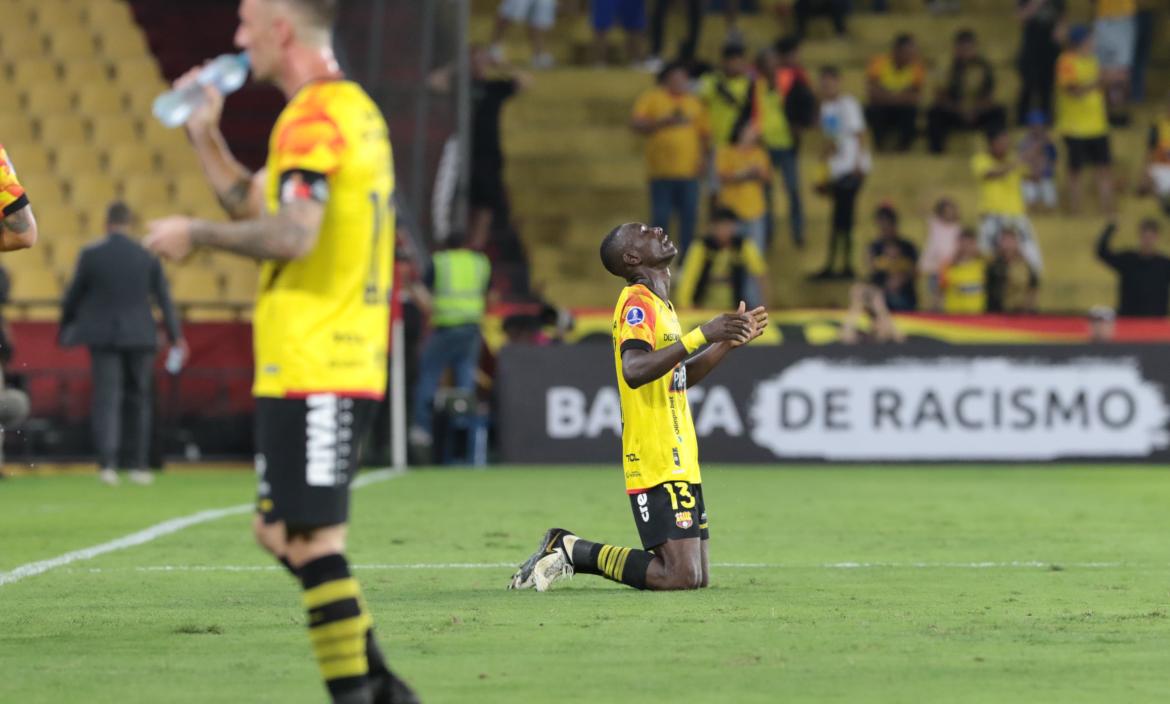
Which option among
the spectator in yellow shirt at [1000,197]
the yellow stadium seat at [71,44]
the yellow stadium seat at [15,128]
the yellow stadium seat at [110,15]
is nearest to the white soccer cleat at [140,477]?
the yellow stadium seat at [15,128]

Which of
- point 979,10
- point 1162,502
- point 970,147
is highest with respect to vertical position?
point 979,10

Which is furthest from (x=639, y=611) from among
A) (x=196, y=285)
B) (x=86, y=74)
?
(x=86, y=74)

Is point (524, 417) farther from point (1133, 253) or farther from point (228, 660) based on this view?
point (228, 660)

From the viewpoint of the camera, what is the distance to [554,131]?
26.3 m

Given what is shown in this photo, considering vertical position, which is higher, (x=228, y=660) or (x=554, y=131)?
(x=554, y=131)

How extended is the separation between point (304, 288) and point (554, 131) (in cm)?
2090

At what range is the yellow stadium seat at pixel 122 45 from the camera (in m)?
26.2

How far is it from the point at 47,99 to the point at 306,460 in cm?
2118

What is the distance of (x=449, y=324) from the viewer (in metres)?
19.7

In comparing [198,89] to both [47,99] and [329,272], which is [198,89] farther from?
[47,99]

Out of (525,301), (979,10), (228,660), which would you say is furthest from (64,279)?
(228,660)

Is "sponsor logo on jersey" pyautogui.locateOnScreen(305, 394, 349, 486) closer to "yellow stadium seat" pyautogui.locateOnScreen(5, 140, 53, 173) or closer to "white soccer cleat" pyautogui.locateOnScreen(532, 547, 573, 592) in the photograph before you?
"white soccer cleat" pyautogui.locateOnScreen(532, 547, 573, 592)

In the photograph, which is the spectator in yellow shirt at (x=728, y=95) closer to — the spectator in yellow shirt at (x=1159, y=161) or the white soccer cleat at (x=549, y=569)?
the spectator in yellow shirt at (x=1159, y=161)

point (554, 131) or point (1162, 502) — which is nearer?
point (1162, 502)
